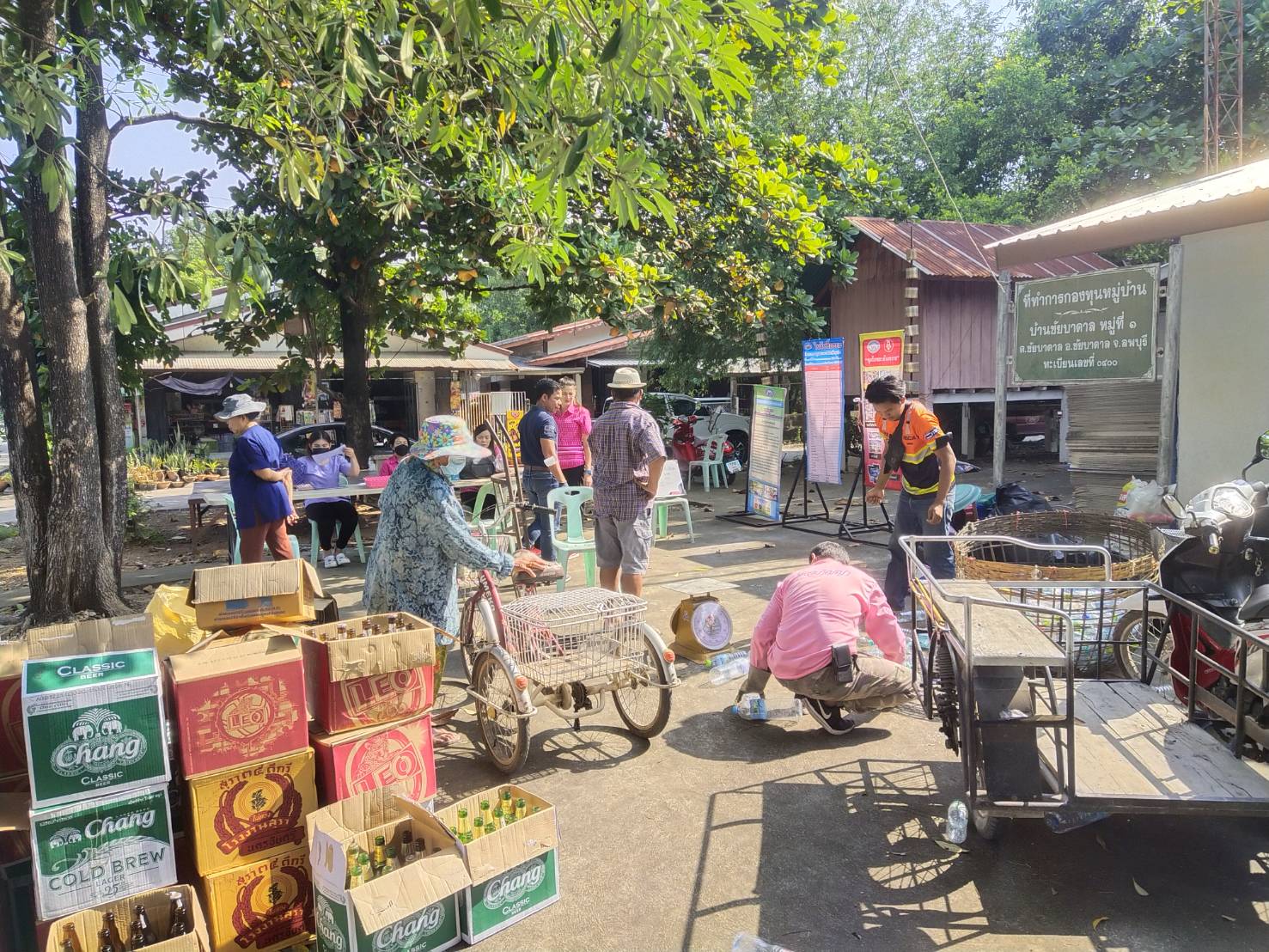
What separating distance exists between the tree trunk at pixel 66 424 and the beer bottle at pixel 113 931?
15.8 ft

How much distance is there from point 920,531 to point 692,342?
11.9m

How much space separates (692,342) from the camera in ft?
56.4

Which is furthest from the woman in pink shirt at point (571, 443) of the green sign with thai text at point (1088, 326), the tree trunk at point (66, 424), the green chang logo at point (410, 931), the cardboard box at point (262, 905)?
the green chang logo at point (410, 931)

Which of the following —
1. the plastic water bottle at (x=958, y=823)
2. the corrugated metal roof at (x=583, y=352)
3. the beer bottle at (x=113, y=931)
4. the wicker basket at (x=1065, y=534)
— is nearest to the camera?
the beer bottle at (x=113, y=931)

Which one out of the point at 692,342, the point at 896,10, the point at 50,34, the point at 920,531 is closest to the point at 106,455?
the point at 50,34

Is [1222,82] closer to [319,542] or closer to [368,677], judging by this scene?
[319,542]

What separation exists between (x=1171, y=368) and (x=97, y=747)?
734cm

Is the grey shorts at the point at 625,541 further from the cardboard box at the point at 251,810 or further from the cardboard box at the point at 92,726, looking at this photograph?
the cardboard box at the point at 92,726

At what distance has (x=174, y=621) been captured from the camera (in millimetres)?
3887

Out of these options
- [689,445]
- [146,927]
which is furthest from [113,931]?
[689,445]

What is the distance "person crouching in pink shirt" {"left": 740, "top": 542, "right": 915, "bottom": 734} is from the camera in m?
3.94

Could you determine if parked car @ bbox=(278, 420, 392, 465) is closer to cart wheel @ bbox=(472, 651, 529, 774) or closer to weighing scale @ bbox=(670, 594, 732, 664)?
weighing scale @ bbox=(670, 594, 732, 664)

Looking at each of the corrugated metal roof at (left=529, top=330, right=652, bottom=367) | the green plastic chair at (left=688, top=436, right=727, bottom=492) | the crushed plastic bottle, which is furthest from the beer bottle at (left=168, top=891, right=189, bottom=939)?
the corrugated metal roof at (left=529, top=330, right=652, bottom=367)

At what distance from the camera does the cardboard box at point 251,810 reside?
2689 mm
